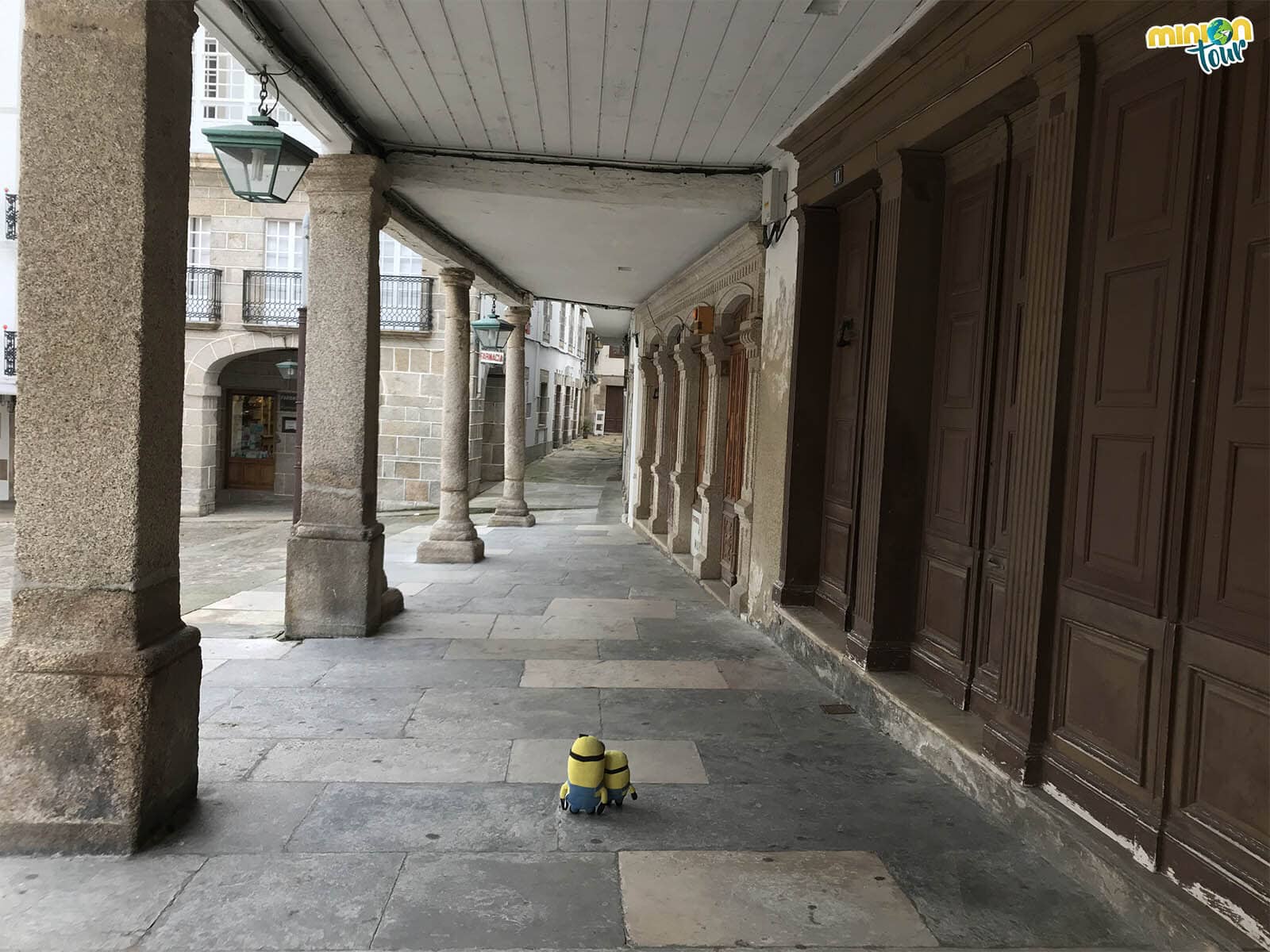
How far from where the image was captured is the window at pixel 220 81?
1742cm

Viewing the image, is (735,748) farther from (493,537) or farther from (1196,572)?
(493,537)

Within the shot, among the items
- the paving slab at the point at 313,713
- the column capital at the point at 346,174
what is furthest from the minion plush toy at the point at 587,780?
the column capital at the point at 346,174

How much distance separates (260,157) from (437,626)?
11.0 ft

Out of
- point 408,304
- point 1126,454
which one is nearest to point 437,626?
point 1126,454

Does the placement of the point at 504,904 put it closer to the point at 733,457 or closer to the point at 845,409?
the point at 845,409

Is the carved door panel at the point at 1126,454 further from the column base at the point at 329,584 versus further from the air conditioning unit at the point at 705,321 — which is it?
the air conditioning unit at the point at 705,321

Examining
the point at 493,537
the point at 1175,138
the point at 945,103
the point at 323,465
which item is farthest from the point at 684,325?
the point at 1175,138

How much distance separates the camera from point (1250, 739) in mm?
2414

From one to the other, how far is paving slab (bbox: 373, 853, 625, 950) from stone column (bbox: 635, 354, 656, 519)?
9.43 metres

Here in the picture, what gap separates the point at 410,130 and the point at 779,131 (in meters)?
2.42

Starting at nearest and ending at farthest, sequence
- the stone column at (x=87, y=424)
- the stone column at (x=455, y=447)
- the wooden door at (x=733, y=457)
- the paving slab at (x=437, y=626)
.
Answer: the stone column at (x=87, y=424)
the paving slab at (x=437, y=626)
the wooden door at (x=733, y=457)
the stone column at (x=455, y=447)

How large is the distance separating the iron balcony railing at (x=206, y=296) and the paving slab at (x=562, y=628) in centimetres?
1385

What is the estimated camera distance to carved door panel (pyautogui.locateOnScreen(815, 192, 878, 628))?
16.8 feet

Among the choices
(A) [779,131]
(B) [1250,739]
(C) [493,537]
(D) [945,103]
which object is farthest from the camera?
(C) [493,537]
